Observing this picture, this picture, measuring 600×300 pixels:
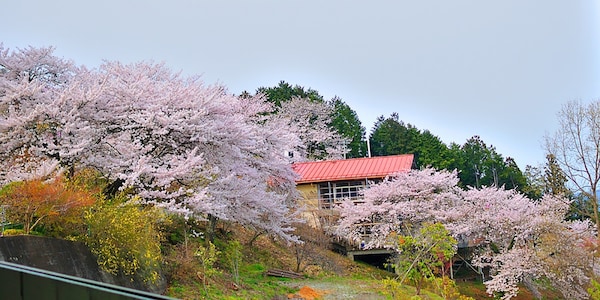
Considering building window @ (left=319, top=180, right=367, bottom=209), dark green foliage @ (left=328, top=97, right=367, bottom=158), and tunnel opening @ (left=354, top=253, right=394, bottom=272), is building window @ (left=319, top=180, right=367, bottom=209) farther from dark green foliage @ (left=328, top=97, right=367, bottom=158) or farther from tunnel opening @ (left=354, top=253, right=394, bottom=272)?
dark green foliage @ (left=328, top=97, right=367, bottom=158)

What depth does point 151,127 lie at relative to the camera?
5.40m

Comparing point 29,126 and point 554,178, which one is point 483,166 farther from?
point 29,126

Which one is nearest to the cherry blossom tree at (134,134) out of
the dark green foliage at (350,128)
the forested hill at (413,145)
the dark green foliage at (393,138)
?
the forested hill at (413,145)

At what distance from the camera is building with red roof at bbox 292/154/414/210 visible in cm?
1141

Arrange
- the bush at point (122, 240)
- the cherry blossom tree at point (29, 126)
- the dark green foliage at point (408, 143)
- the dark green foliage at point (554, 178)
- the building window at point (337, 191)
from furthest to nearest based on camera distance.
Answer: the dark green foliage at point (408, 143)
the building window at point (337, 191)
the dark green foliage at point (554, 178)
the cherry blossom tree at point (29, 126)
the bush at point (122, 240)

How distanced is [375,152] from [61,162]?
14831mm

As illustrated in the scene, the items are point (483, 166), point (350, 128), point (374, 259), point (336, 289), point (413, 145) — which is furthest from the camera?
point (350, 128)

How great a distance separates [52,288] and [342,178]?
1079 cm

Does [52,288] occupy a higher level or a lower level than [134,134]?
lower

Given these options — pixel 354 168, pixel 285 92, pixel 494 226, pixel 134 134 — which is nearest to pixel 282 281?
pixel 134 134

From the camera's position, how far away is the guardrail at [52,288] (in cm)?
80

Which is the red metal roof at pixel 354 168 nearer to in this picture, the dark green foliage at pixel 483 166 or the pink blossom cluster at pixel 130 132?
the pink blossom cluster at pixel 130 132

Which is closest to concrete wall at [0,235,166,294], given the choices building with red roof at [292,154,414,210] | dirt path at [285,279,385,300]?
dirt path at [285,279,385,300]

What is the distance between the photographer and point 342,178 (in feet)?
38.2
